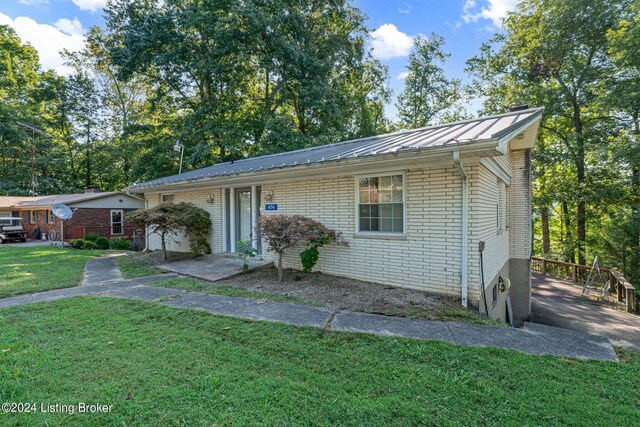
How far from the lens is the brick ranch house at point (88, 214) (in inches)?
729

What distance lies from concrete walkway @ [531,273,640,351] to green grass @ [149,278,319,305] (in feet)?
20.5

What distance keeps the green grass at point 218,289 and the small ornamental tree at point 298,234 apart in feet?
3.60

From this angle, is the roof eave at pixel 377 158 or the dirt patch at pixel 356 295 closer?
the roof eave at pixel 377 158

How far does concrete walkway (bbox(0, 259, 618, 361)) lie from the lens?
3.65 m

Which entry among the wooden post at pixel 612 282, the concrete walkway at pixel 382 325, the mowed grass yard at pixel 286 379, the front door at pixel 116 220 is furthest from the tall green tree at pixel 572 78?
the front door at pixel 116 220

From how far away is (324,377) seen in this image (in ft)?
9.34

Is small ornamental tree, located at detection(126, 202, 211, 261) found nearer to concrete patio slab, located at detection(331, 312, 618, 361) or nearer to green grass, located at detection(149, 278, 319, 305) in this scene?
green grass, located at detection(149, 278, 319, 305)

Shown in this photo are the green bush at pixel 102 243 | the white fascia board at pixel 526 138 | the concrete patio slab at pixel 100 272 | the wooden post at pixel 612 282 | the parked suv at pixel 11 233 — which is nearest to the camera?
the concrete patio slab at pixel 100 272

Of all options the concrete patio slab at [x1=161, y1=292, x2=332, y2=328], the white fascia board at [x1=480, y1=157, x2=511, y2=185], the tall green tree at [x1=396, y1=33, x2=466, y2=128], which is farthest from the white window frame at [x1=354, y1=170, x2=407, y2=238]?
the tall green tree at [x1=396, y1=33, x2=466, y2=128]

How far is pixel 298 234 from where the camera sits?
20.5 feet

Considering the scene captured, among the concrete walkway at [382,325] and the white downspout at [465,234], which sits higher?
the white downspout at [465,234]

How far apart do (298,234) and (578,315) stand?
8.51m

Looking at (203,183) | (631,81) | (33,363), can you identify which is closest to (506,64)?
(631,81)

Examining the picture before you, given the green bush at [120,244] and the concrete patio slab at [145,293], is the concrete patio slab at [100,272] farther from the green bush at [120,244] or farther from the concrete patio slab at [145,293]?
the green bush at [120,244]
